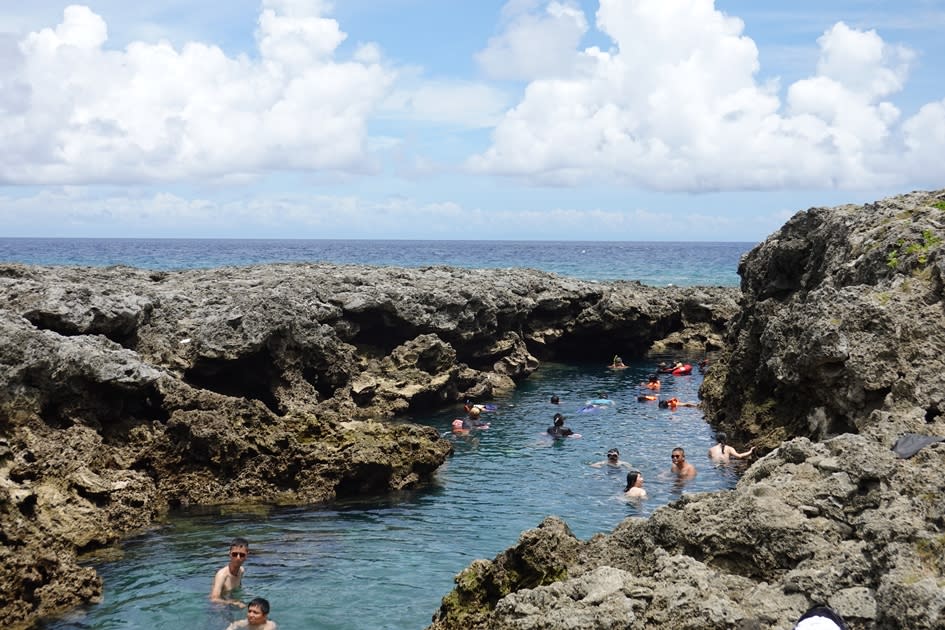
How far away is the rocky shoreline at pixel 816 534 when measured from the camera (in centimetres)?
778

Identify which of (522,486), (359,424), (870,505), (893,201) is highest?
(893,201)

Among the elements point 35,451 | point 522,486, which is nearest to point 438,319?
point 522,486

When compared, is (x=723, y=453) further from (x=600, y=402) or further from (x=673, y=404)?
(x=600, y=402)

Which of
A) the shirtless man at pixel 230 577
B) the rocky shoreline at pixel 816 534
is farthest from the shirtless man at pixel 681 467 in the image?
the shirtless man at pixel 230 577

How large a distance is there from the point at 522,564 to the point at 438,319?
24.2 meters

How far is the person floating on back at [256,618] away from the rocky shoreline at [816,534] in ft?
10.00

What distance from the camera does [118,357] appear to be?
18.7 metres

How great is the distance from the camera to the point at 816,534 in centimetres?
888

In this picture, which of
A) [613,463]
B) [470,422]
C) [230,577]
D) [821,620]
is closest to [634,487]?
[613,463]

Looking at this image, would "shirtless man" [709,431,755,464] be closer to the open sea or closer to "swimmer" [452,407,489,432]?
the open sea

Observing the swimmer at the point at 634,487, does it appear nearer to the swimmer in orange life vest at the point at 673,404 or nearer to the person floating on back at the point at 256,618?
the person floating on back at the point at 256,618

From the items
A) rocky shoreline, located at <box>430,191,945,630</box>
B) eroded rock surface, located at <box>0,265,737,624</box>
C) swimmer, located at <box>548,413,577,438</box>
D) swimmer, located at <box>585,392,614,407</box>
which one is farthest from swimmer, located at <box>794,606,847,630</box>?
swimmer, located at <box>585,392,614,407</box>

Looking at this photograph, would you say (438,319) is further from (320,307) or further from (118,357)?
(118,357)

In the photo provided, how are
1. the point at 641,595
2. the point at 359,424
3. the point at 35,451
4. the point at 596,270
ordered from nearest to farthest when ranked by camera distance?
1. the point at 641,595
2. the point at 35,451
3. the point at 359,424
4. the point at 596,270
